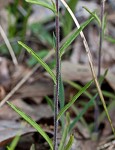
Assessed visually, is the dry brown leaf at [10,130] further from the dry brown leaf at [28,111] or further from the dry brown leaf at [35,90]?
the dry brown leaf at [35,90]

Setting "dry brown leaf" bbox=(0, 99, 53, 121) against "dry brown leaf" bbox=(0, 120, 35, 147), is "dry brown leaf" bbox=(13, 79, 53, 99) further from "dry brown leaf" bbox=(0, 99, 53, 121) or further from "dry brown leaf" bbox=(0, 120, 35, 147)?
"dry brown leaf" bbox=(0, 120, 35, 147)

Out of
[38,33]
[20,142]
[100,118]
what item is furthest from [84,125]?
[38,33]

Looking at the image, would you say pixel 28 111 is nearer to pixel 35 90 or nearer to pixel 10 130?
pixel 35 90

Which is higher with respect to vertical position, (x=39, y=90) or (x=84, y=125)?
(x=39, y=90)

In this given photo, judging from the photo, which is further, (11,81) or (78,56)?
(78,56)

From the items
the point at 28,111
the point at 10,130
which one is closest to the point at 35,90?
the point at 28,111

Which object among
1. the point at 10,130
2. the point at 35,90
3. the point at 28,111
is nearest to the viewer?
the point at 10,130

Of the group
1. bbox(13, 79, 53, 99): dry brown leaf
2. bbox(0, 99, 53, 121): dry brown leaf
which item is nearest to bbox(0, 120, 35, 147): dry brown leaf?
bbox(0, 99, 53, 121): dry brown leaf

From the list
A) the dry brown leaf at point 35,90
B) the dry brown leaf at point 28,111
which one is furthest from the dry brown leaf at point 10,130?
the dry brown leaf at point 35,90

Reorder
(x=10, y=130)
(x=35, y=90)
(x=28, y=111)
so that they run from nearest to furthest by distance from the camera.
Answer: (x=10, y=130), (x=28, y=111), (x=35, y=90)

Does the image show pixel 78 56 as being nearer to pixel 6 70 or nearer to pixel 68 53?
pixel 68 53

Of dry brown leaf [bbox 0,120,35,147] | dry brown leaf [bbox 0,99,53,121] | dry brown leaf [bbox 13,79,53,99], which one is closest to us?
dry brown leaf [bbox 0,120,35,147]
